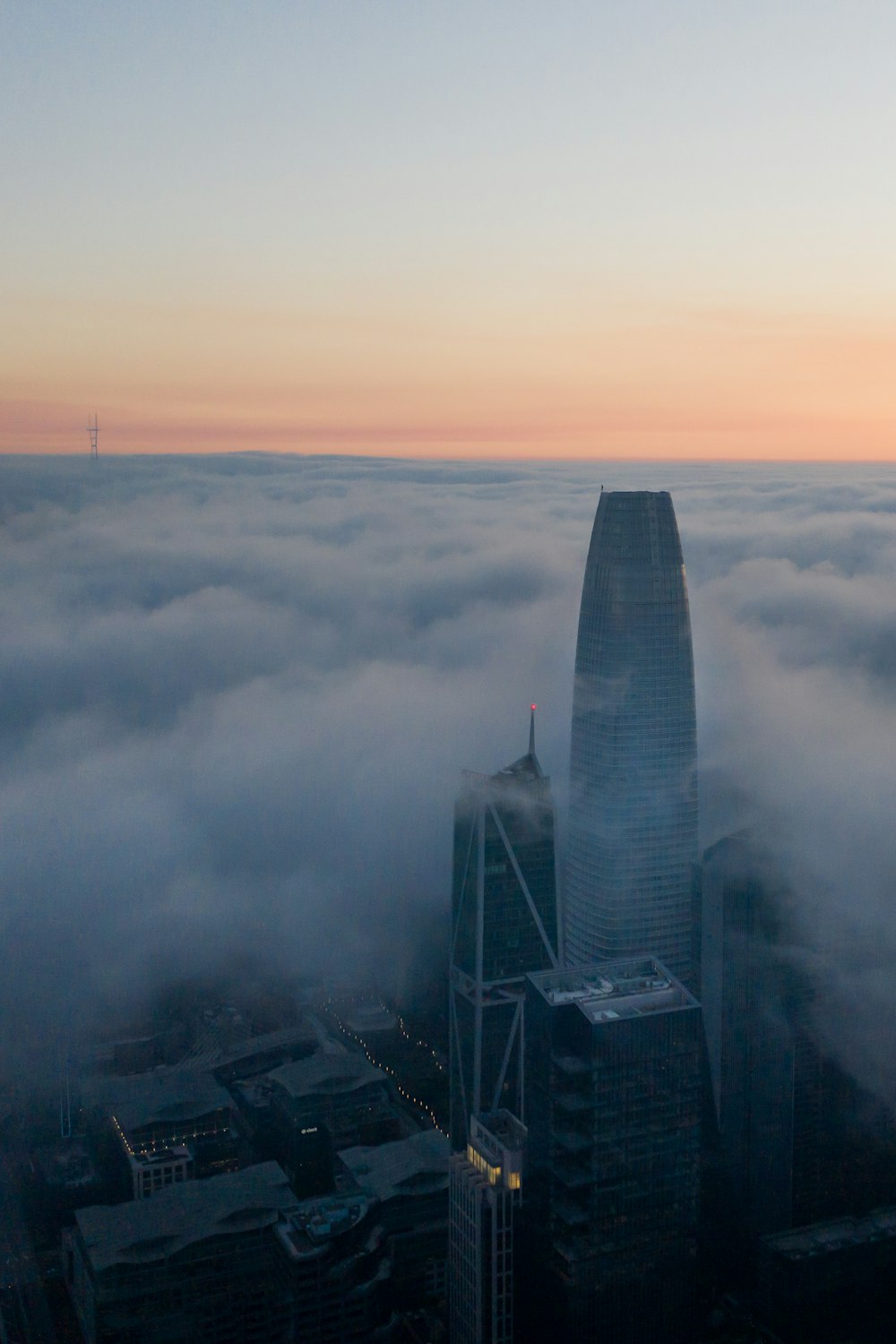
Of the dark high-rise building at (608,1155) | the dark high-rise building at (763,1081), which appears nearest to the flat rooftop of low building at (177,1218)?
the dark high-rise building at (608,1155)

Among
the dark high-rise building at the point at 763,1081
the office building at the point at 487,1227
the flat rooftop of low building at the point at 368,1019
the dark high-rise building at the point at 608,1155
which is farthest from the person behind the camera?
the flat rooftop of low building at the point at 368,1019

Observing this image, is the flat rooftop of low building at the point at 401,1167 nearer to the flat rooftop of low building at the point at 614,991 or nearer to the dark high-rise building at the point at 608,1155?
the dark high-rise building at the point at 608,1155

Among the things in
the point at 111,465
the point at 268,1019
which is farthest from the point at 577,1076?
the point at 111,465

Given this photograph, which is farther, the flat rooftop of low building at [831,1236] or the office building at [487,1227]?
the flat rooftop of low building at [831,1236]

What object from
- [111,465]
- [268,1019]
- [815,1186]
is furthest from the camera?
[268,1019]

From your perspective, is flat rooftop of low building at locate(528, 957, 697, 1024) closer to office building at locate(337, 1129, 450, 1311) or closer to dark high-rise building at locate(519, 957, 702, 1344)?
dark high-rise building at locate(519, 957, 702, 1344)

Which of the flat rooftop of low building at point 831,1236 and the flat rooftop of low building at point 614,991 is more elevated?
the flat rooftop of low building at point 614,991

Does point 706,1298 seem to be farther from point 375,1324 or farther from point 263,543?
point 263,543
